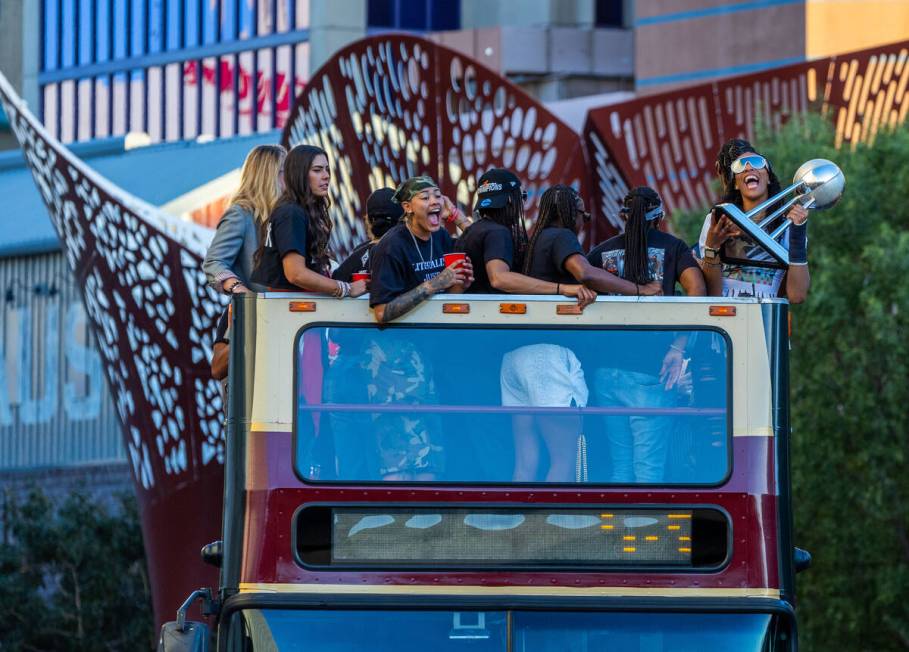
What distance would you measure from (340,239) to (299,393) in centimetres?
1906

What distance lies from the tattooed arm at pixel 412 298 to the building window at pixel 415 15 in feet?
184

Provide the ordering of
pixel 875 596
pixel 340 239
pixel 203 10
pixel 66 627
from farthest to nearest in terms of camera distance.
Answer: pixel 203 10 < pixel 66 627 < pixel 340 239 < pixel 875 596

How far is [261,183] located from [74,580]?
25.1 m

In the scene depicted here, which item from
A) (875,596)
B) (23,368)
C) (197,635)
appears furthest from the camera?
(23,368)

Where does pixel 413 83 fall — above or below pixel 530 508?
above

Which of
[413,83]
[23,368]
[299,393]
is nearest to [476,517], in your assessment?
[299,393]

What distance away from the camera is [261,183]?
10664mm

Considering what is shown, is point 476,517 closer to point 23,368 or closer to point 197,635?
point 197,635

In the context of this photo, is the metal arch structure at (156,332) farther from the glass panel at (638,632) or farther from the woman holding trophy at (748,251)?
the glass panel at (638,632)

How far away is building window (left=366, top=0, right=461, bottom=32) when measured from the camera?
65.0 metres

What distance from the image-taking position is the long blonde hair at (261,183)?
10.6 m

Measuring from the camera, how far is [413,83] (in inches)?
1123

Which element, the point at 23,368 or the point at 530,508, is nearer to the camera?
the point at 530,508

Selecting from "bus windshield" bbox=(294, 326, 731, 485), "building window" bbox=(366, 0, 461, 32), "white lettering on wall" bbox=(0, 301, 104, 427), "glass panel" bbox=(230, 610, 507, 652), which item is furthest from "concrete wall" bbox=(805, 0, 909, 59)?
"glass panel" bbox=(230, 610, 507, 652)
